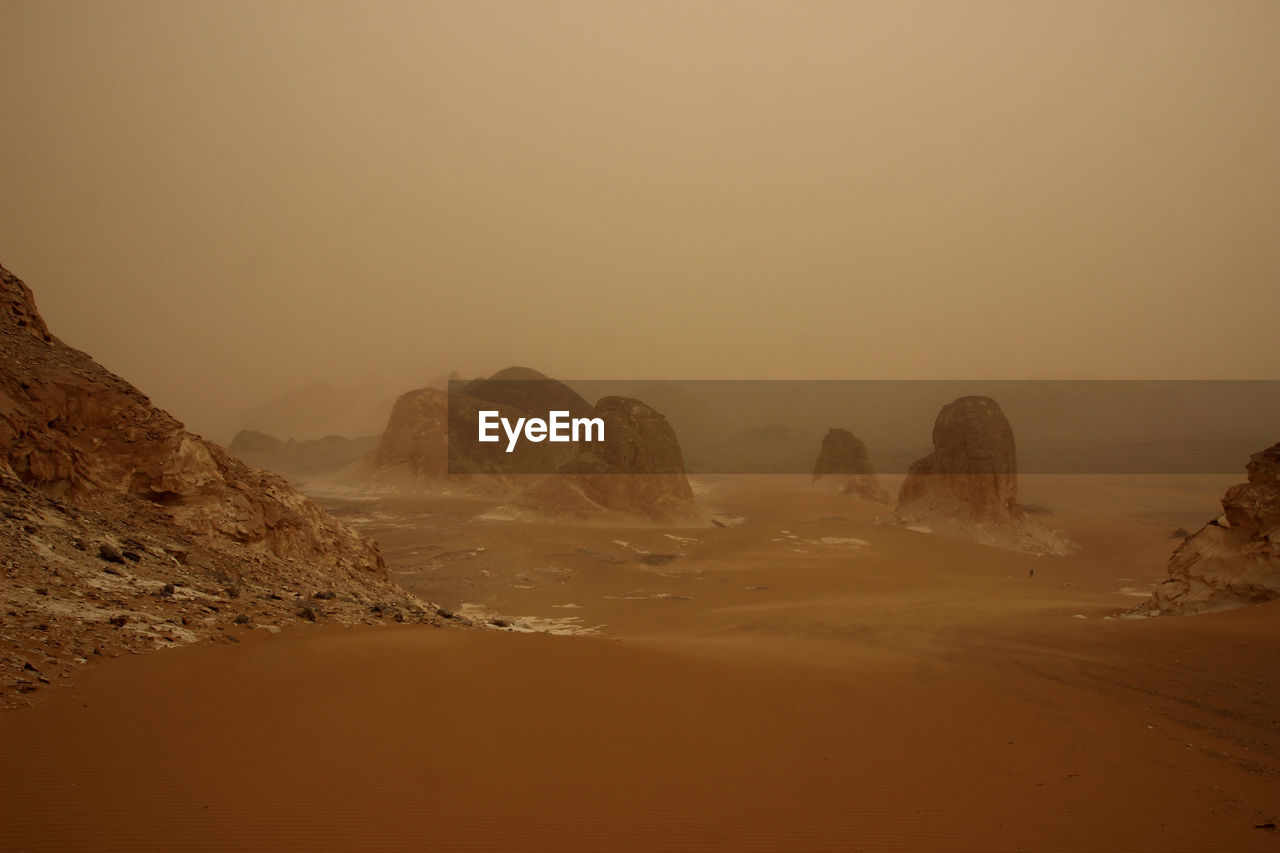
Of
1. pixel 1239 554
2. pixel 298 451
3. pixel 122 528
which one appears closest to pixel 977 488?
pixel 1239 554

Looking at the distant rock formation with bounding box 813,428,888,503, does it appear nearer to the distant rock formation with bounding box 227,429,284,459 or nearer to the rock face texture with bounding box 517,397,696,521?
the rock face texture with bounding box 517,397,696,521

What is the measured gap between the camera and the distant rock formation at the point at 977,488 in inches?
1202

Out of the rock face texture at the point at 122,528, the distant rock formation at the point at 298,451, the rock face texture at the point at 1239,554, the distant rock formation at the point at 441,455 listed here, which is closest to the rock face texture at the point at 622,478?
the distant rock formation at the point at 441,455

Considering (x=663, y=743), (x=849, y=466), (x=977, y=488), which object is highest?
(x=849, y=466)

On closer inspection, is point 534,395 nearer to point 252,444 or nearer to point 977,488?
point 252,444

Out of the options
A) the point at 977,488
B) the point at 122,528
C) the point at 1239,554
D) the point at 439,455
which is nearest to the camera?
the point at 122,528

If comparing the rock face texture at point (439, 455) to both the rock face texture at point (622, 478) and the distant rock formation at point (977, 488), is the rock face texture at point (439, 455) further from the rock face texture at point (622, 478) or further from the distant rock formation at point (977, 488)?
the distant rock formation at point (977, 488)

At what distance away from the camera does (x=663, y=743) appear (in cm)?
577

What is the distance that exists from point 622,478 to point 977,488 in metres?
16.0

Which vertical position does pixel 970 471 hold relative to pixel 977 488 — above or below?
above

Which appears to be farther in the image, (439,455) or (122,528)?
(439,455)

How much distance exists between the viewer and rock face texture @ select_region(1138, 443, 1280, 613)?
10391mm

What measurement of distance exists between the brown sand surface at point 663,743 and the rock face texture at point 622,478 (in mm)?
22744

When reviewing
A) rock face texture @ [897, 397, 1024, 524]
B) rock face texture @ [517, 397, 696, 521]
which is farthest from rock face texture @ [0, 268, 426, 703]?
rock face texture @ [897, 397, 1024, 524]
